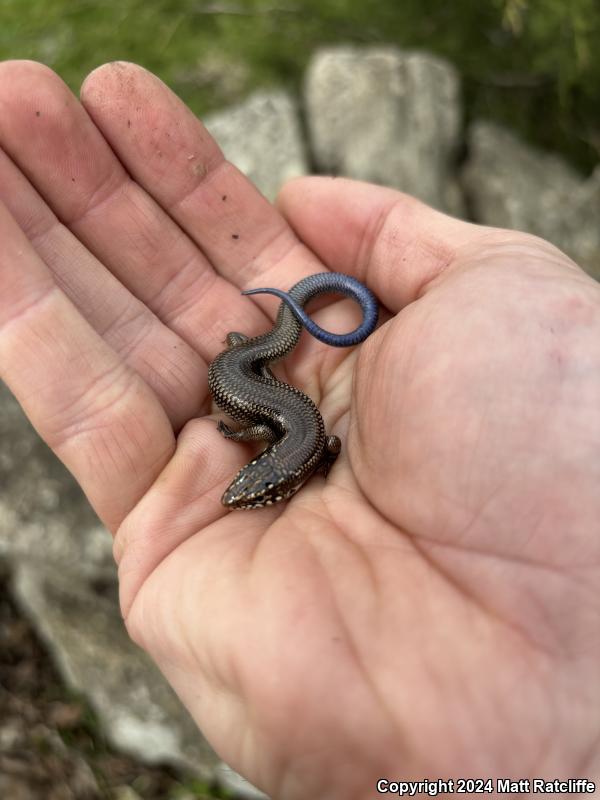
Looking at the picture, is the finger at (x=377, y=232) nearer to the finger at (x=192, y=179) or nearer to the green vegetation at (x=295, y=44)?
the finger at (x=192, y=179)

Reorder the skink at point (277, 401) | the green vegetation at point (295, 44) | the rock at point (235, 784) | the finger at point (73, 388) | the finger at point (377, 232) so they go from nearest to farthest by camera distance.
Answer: the finger at point (73, 388) < the skink at point (277, 401) < the finger at point (377, 232) < the rock at point (235, 784) < the green vegetation at point (295, 44)

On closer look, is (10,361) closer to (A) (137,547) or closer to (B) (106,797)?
(A) (137,547)

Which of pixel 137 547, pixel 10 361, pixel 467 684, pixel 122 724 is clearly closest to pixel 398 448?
pixel 467 684

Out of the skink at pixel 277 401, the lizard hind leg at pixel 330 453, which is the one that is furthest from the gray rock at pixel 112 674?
the lizard hind leg at pixel 330 453

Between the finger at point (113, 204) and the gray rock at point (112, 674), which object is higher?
the finger at point (113, 204)

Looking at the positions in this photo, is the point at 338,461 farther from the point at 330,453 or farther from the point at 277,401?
the point at 277,401

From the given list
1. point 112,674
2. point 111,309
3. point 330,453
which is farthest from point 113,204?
point 112,674
